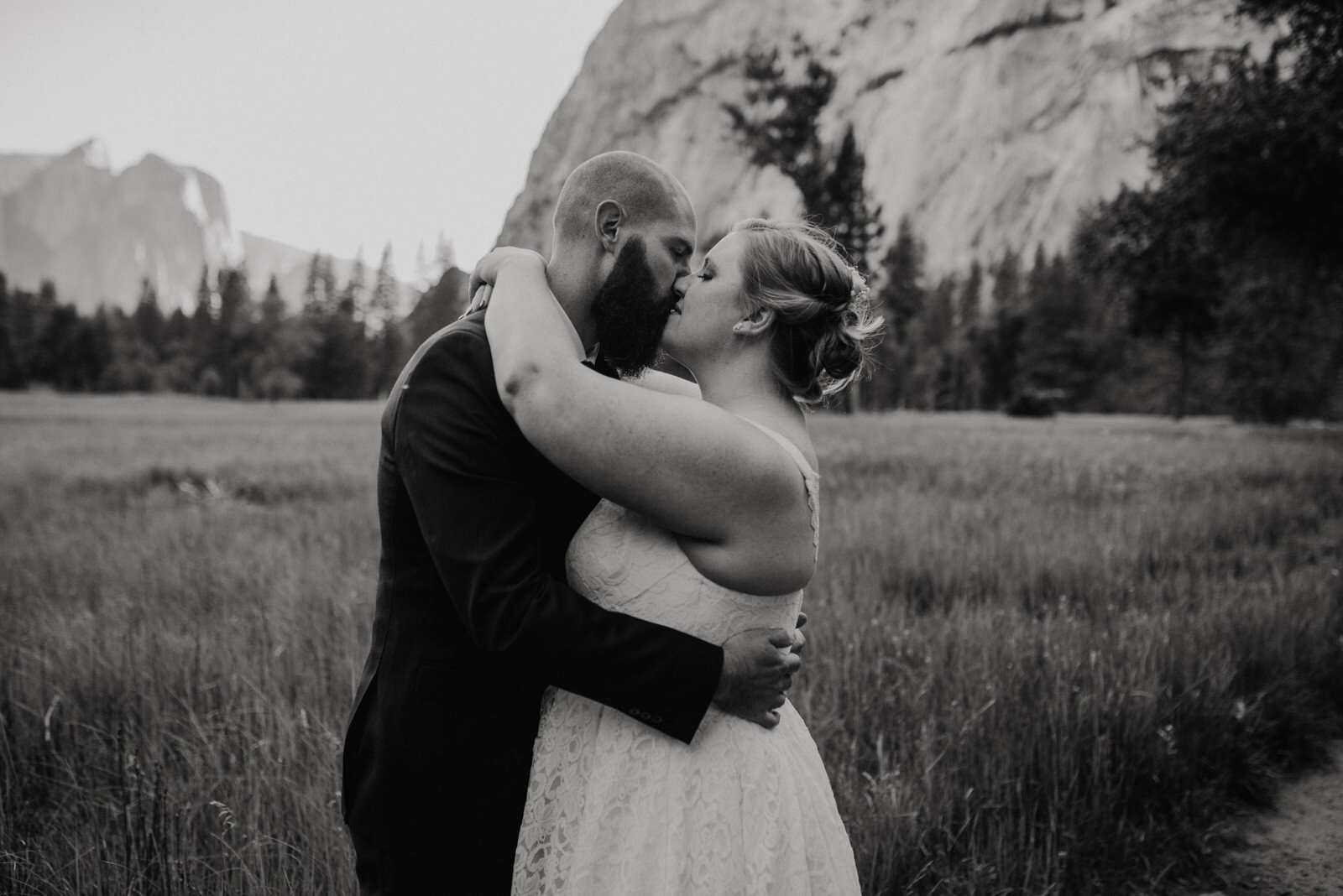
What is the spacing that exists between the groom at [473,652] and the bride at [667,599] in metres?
0.08

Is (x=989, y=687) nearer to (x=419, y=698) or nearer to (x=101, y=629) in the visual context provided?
(x=419, y=698)

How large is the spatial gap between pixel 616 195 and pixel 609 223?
0.09 m

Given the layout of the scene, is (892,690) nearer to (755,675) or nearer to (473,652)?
(755,675)

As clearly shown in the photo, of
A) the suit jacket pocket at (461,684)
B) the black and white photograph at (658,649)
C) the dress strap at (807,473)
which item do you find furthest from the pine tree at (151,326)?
the dress strap at (807,473)

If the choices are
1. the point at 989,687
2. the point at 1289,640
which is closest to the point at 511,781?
the point at 989,687

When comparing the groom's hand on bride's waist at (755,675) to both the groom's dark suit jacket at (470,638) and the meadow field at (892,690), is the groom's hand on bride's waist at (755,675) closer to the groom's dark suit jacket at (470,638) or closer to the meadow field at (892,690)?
the groom's dark suit jacket at (470,638)

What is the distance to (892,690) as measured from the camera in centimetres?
361

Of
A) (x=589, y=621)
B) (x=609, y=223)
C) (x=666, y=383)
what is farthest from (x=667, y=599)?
(x=609, y=223)

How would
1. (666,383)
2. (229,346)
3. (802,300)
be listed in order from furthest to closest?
(229,346) < (666,383) < (802,300)

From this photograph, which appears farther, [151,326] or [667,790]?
[151,326]

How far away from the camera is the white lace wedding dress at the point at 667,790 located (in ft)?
4.94

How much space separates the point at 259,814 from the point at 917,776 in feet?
7.85

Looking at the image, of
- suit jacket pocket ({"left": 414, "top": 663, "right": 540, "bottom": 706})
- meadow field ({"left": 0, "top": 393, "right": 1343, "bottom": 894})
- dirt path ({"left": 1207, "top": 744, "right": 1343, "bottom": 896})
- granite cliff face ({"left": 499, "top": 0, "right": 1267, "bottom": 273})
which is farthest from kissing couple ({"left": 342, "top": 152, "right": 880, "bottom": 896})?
granite cliff face ({"left": 499, "top": 0, "right": 1267, "bottom": 273})

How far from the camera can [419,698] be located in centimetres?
A: 165
